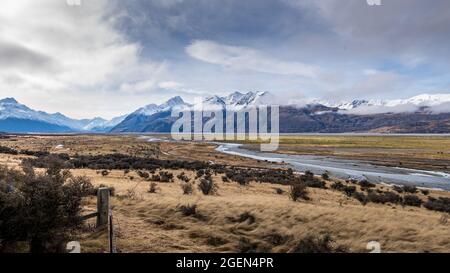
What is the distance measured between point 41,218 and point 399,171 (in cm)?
5178

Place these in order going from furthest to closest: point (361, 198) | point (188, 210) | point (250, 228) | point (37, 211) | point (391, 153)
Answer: point (391, 153) < point (361, 198) < point (188, 210) < point (250, 228) < point (37, 211)

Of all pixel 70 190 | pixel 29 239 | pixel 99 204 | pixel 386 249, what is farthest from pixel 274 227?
pixel 29 239

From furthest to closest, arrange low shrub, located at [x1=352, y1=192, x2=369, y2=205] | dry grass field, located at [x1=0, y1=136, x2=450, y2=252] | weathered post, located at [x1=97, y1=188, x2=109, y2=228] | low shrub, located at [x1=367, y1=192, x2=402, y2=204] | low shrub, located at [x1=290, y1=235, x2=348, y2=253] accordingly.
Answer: low shrub, located at [x1=367, y1=192, x2=402, y2=204], low shrub, located at [x1=352, y1=192, x2=369, y2=205], weathered post, located at [x1=97, y1=188, x2=109, y2=228], dry grass field, located at [x1=0, y1=136, x2=450, y2=252], low shrub, located at [x1=290, y1=235, x2=348, y2=253]

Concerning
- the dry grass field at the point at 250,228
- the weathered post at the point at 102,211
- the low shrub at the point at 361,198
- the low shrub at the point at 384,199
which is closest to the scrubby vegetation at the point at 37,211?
the dry grass field at the point at 250,228

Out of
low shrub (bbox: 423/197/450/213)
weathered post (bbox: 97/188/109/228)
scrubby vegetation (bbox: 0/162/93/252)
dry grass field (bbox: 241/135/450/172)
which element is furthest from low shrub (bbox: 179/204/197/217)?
dry grass field (bbox: 241/135/450/172)

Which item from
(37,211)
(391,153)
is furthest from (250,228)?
(391,153)

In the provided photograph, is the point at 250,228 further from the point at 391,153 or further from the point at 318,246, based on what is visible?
the point at 391,153

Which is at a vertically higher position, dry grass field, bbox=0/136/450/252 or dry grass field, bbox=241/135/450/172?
dry grass field, bbox=0/136/450/252

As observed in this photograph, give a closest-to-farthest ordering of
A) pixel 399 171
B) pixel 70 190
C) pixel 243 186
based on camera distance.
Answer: pixel 70 190, pixel 243 186, pixel 399 171

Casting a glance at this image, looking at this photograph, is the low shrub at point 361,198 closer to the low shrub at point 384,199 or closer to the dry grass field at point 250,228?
the low shrub at point 384,199

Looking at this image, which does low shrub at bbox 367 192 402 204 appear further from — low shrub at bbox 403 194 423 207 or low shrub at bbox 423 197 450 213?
low shrub at bbox 423 197 450 213

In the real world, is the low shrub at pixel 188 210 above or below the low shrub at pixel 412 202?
above

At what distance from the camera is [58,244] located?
9.09 meters
